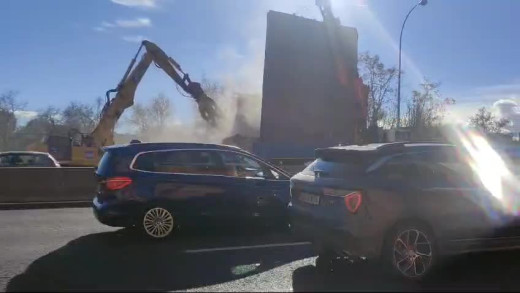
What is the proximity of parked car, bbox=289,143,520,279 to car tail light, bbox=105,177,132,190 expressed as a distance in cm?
297

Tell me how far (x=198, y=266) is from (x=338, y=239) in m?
1.87

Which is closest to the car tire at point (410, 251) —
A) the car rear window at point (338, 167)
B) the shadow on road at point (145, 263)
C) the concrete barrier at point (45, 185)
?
the car rear window at point (338, 167)

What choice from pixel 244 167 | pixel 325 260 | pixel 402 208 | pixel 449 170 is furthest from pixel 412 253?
pixel 244 167

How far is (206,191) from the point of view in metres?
8.36

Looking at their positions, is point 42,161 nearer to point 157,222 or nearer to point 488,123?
point 157,222

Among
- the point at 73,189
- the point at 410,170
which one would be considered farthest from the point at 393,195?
the point at 73,189

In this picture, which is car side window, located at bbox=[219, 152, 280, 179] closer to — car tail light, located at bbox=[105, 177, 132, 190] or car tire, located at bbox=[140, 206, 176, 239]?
car tire, located at bbox=[140, 206, 176, 239]

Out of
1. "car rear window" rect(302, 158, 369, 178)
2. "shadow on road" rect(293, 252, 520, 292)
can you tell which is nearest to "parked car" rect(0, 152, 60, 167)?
"car rear window" rect(302, 158, 369, 178)

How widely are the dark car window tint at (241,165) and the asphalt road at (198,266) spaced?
1.04 metres

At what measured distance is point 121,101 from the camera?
26578mm

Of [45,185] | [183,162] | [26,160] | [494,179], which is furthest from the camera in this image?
[26,160]

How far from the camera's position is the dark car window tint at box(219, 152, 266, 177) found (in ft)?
28.5

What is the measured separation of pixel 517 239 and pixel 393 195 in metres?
1.96

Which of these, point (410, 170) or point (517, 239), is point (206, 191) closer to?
point (410, 170)
